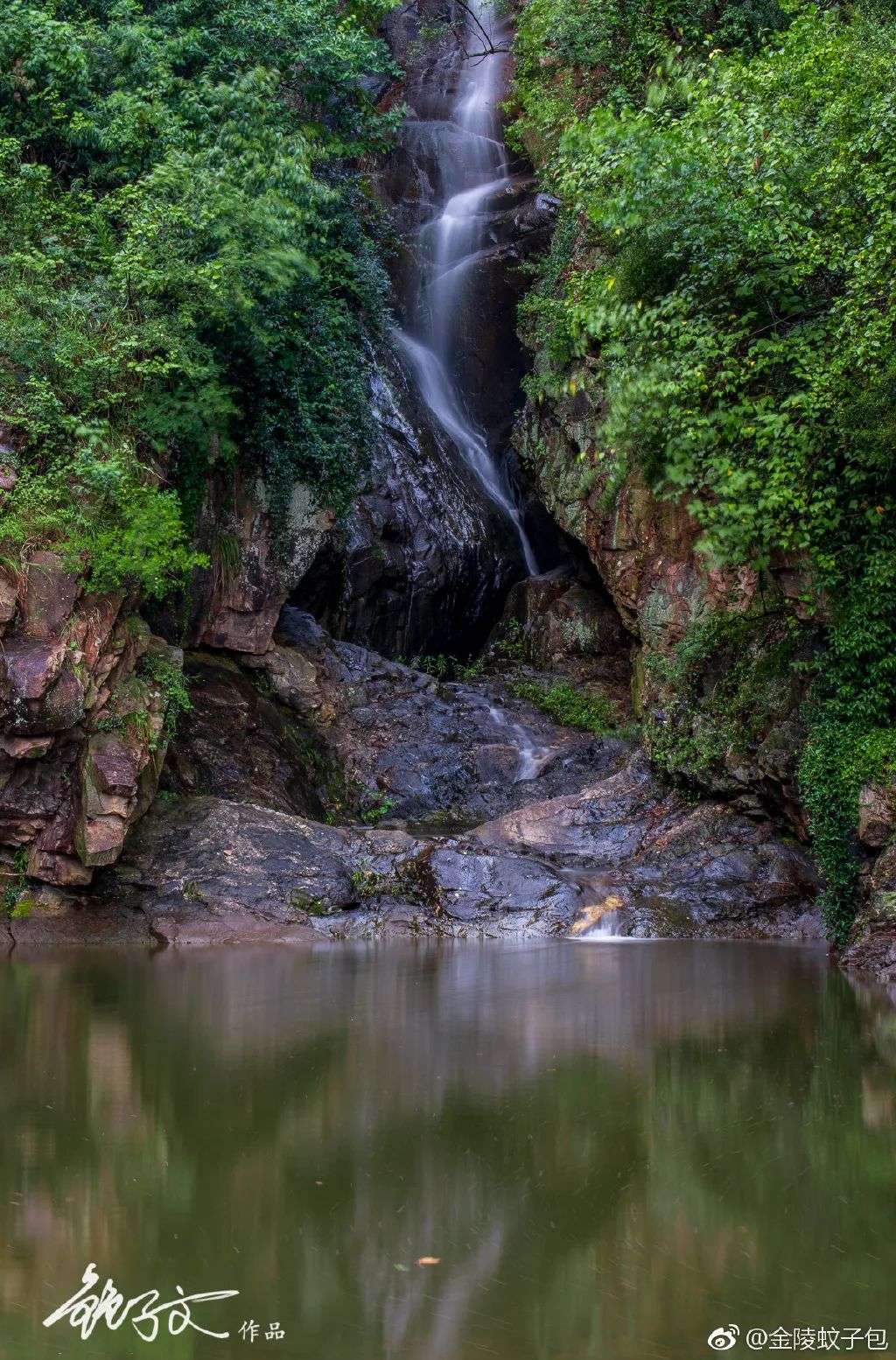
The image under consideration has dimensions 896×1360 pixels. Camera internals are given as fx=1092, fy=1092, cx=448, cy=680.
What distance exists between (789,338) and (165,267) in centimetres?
865

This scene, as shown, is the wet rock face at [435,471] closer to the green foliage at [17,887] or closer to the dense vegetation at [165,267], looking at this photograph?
the dense vegetation at [165,267]

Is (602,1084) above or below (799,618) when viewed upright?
below

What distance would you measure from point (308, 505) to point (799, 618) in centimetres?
962

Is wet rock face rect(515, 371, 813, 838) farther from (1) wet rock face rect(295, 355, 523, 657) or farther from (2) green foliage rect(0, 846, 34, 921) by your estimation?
(2) green foliage rect(0, 846, 34, 921)

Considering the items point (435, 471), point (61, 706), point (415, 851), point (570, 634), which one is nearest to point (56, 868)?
point (61, 706)

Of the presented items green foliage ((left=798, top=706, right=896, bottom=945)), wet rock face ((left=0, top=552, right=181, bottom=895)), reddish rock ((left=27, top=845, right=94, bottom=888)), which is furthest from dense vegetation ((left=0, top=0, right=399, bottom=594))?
green foliage ((left=798, top=706, right=896, bottom=945))

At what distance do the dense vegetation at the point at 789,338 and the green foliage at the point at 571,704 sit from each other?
7.41m

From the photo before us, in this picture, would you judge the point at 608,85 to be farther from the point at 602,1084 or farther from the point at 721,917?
the point at 602,1084

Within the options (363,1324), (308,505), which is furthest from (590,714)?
(363,1324)

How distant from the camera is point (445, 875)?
14844mm

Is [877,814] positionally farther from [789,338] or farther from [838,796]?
[789,338]

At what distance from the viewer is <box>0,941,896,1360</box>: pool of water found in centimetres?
333

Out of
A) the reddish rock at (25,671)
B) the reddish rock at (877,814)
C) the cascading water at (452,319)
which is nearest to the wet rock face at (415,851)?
the reddish rock at (25,671)

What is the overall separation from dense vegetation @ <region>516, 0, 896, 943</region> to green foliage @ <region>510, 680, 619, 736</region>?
7.41m
